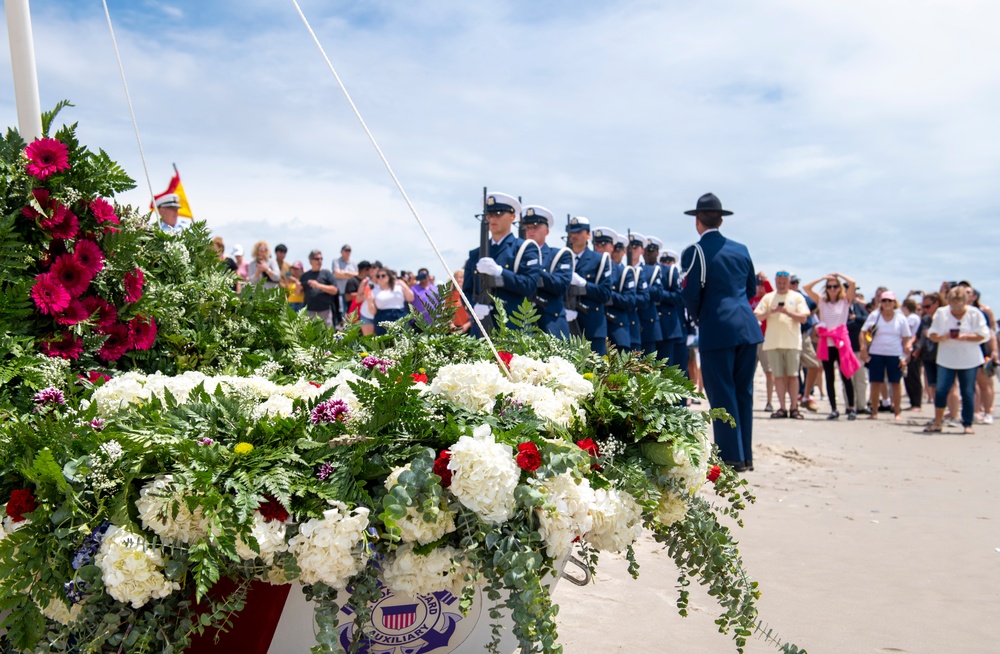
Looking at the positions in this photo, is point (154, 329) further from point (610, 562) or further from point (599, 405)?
point (610, 562)

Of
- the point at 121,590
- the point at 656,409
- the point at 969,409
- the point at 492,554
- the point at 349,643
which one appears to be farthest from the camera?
the point at 969,409

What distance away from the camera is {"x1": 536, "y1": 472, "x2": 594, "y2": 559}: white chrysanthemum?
2.24 metres

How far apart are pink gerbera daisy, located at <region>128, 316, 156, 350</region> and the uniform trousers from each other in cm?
427

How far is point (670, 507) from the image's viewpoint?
2.61 meters

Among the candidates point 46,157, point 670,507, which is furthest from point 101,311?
point 670,507

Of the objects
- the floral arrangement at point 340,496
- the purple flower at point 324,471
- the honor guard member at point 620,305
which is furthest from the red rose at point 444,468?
the honor guard member at point 620,305

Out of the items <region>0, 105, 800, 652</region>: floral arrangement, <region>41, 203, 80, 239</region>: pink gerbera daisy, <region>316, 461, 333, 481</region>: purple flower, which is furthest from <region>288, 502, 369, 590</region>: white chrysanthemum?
<region>41, 203, 80, 239</region>: pink gerbera daisy

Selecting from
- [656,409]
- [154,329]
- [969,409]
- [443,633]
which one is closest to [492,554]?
[443,633]

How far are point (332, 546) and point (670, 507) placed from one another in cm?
103

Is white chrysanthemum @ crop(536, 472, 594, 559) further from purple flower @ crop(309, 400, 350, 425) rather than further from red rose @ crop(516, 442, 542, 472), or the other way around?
purple flower @ crop(309, 400, 350, 425)

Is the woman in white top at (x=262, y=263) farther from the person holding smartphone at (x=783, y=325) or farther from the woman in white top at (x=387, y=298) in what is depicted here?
the person holding smartphone at (x=783, y=325)

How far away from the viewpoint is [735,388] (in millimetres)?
6832

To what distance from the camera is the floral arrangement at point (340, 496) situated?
6.97ft

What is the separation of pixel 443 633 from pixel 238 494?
2.61 ft
